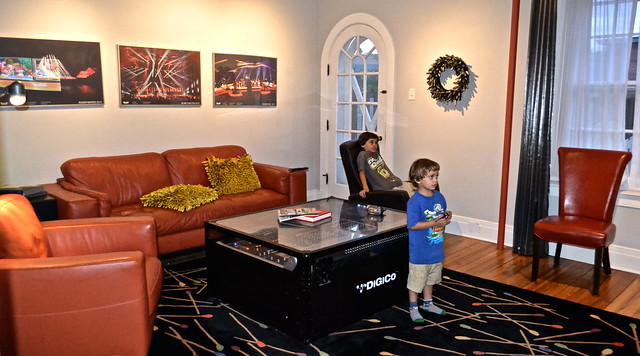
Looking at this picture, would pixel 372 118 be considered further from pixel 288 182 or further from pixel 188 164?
pixel 188 164

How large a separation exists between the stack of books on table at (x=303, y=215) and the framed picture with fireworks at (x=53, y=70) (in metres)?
2.14

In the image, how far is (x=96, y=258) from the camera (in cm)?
232

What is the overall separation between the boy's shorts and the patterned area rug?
8.2 inches

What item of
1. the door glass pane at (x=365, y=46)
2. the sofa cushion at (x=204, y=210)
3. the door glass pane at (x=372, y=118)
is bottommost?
the sofa cushion at (x=204, y=210)

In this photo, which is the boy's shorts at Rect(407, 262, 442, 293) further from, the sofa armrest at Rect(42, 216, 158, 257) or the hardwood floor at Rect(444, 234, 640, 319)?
the sofa armrest at Rect(42, 216, 158, 257)

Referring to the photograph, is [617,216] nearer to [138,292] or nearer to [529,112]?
[529,112]

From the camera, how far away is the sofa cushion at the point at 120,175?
413 cm

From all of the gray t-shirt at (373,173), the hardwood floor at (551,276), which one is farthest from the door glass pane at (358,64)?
the hardwood floor at (551,276)

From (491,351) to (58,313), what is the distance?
2.08 meters

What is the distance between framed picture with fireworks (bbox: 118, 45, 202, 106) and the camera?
4598mm

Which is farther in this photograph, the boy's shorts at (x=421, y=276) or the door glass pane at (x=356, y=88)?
the door glass pane at (x=356, y=88)

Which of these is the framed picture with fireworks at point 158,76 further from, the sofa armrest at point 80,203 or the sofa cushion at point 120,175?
the sofa armrest at point 80,203

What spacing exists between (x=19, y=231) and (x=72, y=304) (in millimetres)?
507

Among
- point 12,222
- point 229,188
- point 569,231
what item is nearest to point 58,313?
point 12,222
